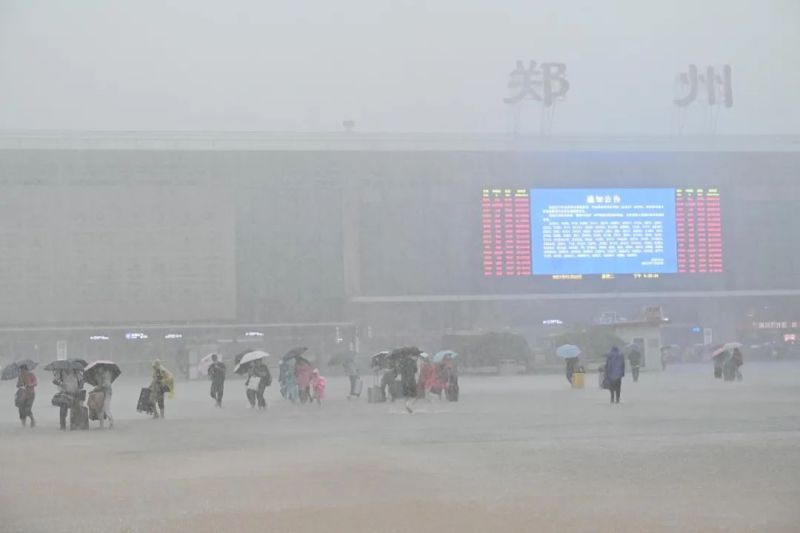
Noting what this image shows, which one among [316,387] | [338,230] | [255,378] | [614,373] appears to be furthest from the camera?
[338,230]

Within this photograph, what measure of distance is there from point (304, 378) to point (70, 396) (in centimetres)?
518

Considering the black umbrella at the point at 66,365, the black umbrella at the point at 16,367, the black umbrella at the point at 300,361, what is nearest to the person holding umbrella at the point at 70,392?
the black umbrella at the point at 66,365

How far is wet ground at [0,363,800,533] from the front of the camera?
5906 millimetres

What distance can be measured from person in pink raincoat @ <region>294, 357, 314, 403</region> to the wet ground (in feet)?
9.48

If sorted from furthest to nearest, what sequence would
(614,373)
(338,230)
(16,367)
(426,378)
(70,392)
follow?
(338,230) < (426,378) < (614,373) < (16,367) < (70,392)

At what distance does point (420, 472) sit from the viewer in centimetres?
777

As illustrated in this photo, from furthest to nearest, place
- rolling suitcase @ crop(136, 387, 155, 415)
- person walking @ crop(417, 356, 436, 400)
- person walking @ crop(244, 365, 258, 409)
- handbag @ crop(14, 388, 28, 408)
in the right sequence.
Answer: person walking @ crop(244, 365, 258, 409)
person walking @ crop(417, 356, 436, 400)
rolling suitcase @ crop(136, 387, 155, 415)
handbag @ crop(14, 388, 28, 408)

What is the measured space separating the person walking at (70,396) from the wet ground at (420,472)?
0.28 metres

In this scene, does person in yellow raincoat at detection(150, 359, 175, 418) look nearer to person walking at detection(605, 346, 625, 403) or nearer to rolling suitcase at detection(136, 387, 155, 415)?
rolling suitcase at detection(136, 387, 155, 415)

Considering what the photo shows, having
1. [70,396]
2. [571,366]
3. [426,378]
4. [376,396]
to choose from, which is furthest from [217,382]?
[571,366]

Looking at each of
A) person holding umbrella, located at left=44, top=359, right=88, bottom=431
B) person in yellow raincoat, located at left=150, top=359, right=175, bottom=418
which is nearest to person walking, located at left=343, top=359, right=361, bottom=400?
person in yellow raincoat, located at left=150, top=359, right=175, bottom=418

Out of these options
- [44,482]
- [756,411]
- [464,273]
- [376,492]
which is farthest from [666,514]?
[464,273]

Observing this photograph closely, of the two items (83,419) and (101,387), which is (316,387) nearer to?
(101,387)

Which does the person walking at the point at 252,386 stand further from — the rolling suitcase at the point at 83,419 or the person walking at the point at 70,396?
the rolling suitcase at the point at 83,419
